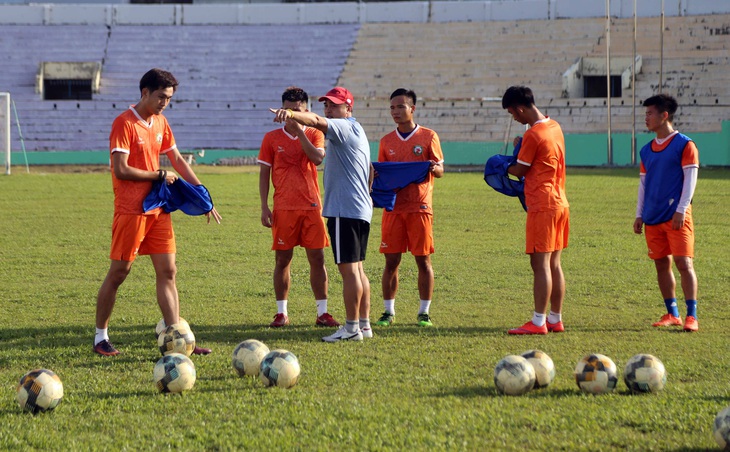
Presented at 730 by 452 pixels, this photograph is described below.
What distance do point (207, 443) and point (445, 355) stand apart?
256 cm

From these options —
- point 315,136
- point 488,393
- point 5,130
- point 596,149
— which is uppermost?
point 5,130

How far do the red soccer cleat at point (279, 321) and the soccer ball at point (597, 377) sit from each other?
3.23m

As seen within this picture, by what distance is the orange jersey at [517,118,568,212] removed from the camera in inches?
314

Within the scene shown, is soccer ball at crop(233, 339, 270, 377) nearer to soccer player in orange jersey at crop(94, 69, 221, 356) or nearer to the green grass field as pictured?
A: the green grass field

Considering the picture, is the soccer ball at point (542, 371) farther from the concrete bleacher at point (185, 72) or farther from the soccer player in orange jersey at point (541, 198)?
the concrete bleacher at point (185, 72)

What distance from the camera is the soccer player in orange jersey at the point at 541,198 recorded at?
795cm

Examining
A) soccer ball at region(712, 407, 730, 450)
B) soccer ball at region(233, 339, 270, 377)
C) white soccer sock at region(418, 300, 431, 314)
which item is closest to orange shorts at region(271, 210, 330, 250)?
white soccer sock at region(418, 300, 431, 314)

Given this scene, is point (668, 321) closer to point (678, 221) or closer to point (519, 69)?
point (678, 221)

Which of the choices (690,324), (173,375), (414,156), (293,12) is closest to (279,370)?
(173,375)

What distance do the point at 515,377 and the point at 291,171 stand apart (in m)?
3.56

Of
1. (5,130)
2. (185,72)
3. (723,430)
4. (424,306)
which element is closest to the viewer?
(723,430)

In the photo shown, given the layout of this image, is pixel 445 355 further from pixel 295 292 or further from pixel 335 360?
pixel 295 292

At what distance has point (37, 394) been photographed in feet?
17.7

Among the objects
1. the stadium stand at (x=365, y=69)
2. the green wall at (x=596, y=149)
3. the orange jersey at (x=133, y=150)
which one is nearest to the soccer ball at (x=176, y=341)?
the orange jersey at (x=133, y=150)
